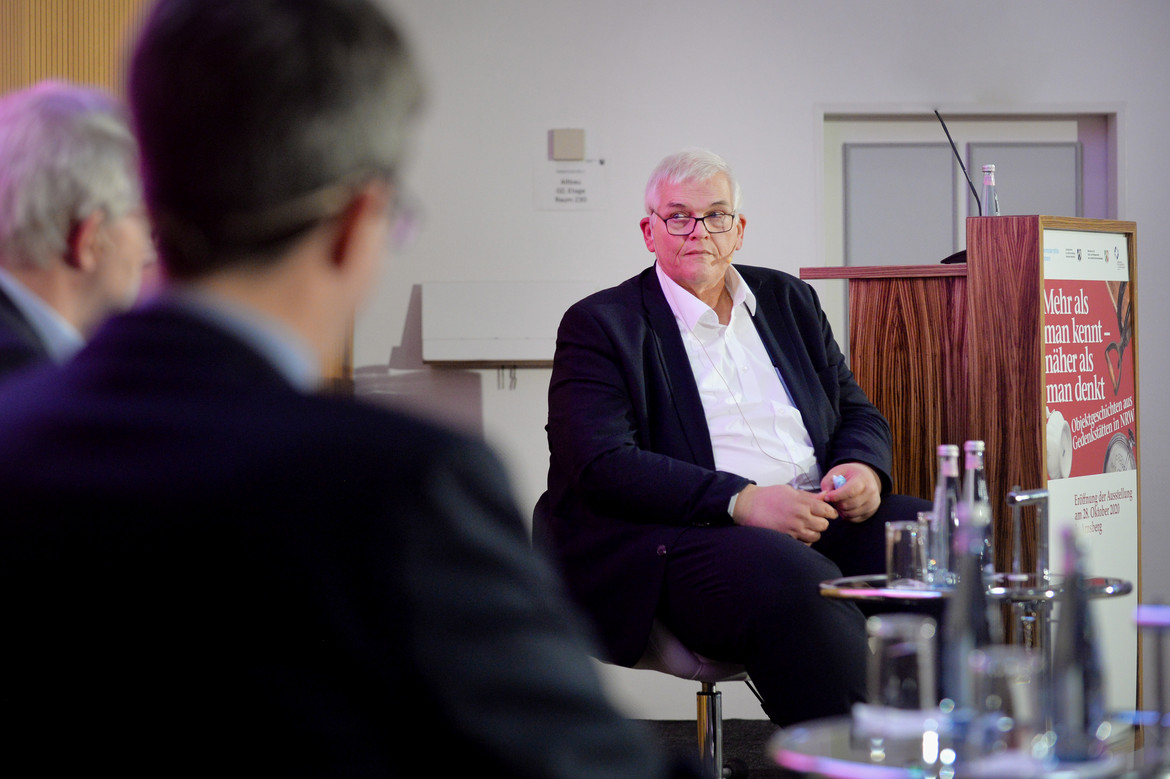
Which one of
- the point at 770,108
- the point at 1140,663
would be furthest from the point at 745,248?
the point at 1140,663

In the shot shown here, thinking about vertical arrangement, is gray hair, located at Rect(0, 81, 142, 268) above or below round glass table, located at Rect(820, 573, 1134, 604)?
above

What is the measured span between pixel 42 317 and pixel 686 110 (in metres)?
3.17

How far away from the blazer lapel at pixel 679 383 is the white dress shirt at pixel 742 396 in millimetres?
34

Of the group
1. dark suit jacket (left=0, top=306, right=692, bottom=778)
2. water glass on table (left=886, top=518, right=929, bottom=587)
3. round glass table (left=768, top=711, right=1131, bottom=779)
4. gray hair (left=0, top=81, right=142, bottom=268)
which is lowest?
round glass table (left=768, top=711, right=1131, bottom=779)

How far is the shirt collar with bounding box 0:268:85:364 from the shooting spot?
1.52 metres

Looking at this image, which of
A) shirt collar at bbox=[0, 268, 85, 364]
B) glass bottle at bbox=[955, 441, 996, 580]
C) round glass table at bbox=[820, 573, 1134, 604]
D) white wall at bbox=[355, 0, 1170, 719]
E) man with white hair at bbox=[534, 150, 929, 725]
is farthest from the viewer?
white wall at bbox=[355, 0, 1170, 719]

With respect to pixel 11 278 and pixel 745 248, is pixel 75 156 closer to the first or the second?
pixel 11 278

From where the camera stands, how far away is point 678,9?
173 inches

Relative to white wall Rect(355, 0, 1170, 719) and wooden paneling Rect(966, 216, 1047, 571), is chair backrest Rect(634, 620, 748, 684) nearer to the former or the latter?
wooden paneling Rect(966, 216, 1047, 571)

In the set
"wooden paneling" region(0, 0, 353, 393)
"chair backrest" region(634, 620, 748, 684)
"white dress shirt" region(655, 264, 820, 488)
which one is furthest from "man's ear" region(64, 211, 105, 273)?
"wooden paneling" region(0, 0, 353, 393)

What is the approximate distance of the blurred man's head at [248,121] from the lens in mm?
707

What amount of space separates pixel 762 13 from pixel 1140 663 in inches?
103

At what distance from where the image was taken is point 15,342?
145 cm

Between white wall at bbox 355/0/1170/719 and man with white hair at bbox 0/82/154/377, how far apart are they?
9.02 feet
